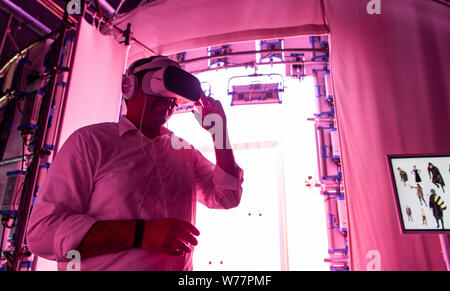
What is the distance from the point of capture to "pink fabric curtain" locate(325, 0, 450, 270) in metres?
1.41

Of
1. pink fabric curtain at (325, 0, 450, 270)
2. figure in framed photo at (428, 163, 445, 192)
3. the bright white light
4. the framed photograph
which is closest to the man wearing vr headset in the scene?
the framed photograph

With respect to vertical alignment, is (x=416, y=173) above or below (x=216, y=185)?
above

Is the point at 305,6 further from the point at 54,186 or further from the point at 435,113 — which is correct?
the point at 54,186

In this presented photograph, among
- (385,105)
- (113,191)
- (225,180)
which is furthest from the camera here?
(385,105)

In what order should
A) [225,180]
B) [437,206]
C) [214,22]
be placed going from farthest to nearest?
[214,22], [437,206], [225,180]

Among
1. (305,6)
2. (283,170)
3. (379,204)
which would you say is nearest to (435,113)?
(379,204)

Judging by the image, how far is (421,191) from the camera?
1097 millimetres

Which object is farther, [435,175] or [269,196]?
[269,196]

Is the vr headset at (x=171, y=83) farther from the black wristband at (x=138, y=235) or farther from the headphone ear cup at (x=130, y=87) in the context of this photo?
the black wristband at (x=138, y=235)

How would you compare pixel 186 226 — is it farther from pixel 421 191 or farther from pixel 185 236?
pixel 421 191

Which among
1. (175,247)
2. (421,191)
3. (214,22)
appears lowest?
(175,247)

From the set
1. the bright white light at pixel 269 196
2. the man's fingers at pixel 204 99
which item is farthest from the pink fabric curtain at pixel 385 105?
the bright white light at pixel 269 196

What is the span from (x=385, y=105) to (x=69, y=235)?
1.75m

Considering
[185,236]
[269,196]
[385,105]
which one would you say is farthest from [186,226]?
[269,196]
